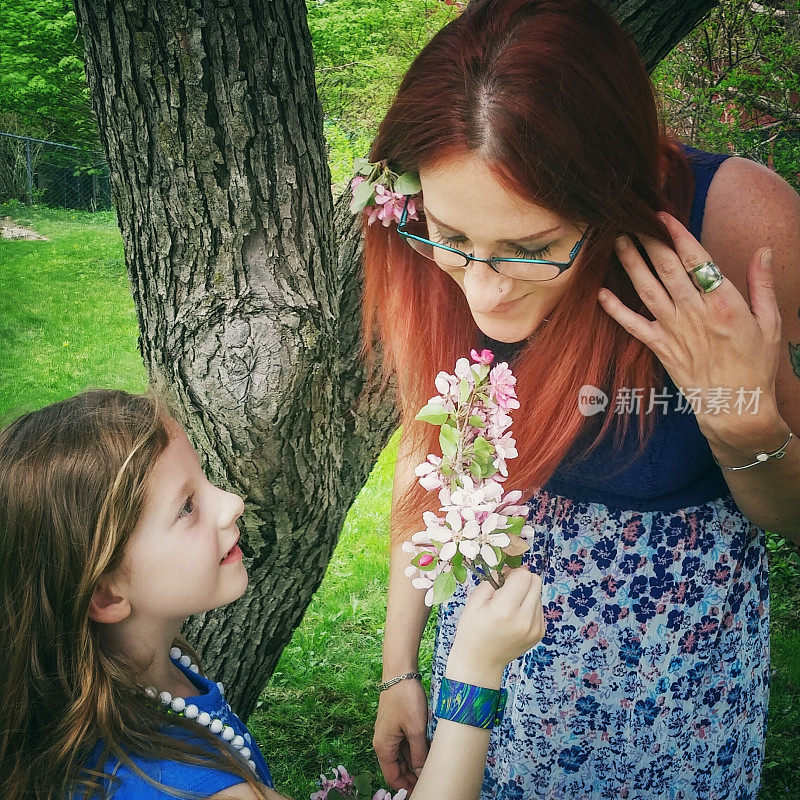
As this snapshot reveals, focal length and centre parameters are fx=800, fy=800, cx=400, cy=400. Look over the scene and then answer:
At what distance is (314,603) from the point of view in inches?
170

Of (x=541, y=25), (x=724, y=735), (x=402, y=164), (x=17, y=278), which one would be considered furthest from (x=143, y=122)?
(x=17, y=278)

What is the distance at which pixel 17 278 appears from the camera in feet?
24.5

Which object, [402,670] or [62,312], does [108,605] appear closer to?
[402,670]

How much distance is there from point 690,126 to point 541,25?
12.7 feet

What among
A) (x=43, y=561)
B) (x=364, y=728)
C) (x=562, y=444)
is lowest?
(x=364, y=728)

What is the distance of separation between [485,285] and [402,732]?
115 cm

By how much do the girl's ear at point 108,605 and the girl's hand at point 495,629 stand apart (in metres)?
0.60

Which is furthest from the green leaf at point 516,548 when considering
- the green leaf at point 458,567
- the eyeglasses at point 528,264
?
the eyeglasses at point 528,264

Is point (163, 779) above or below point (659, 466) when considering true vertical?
below

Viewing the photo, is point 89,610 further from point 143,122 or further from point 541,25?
point 541,25

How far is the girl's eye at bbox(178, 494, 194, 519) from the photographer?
1480mm

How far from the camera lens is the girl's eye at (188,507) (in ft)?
4.86
